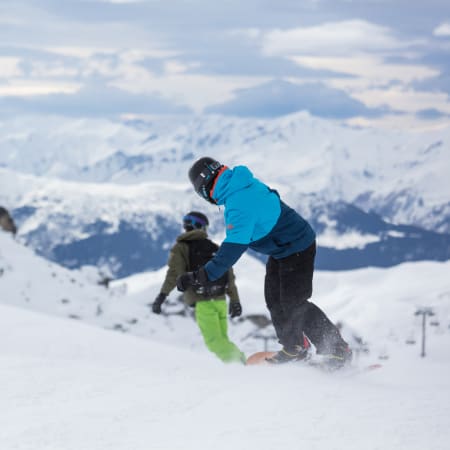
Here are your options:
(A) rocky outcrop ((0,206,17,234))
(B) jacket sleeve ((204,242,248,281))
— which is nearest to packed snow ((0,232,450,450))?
(B) jacket sleeve ((204,242,248,281))

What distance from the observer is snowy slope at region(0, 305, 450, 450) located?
11.3 feet

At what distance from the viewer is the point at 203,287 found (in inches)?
296

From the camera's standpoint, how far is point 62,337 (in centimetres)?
746

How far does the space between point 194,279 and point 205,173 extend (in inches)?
37.7

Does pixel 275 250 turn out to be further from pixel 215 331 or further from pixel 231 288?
pixel 215 331

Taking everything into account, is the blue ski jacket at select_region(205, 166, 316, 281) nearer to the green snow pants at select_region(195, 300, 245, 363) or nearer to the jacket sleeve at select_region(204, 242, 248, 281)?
the jacket sleeve at select_region(204, 242, 248, 281)

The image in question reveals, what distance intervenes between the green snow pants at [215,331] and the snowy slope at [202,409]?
118 cm

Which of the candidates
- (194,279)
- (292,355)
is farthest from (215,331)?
(194,279)

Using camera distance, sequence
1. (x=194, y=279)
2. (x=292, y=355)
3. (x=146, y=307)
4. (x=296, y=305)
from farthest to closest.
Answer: (x=146, y=307), (x=292, y=355), (x=296, y=305), (x=194, y=279)

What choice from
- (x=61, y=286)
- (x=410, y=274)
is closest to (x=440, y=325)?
(x=61, y=286)

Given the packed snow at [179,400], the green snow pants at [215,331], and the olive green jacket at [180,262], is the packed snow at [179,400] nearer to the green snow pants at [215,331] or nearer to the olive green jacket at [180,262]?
the green snow pants at [215,331]

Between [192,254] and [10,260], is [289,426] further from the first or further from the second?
[10,260]

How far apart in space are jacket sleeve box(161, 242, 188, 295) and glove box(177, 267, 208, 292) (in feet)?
6.07

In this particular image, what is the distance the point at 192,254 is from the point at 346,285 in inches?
5638
